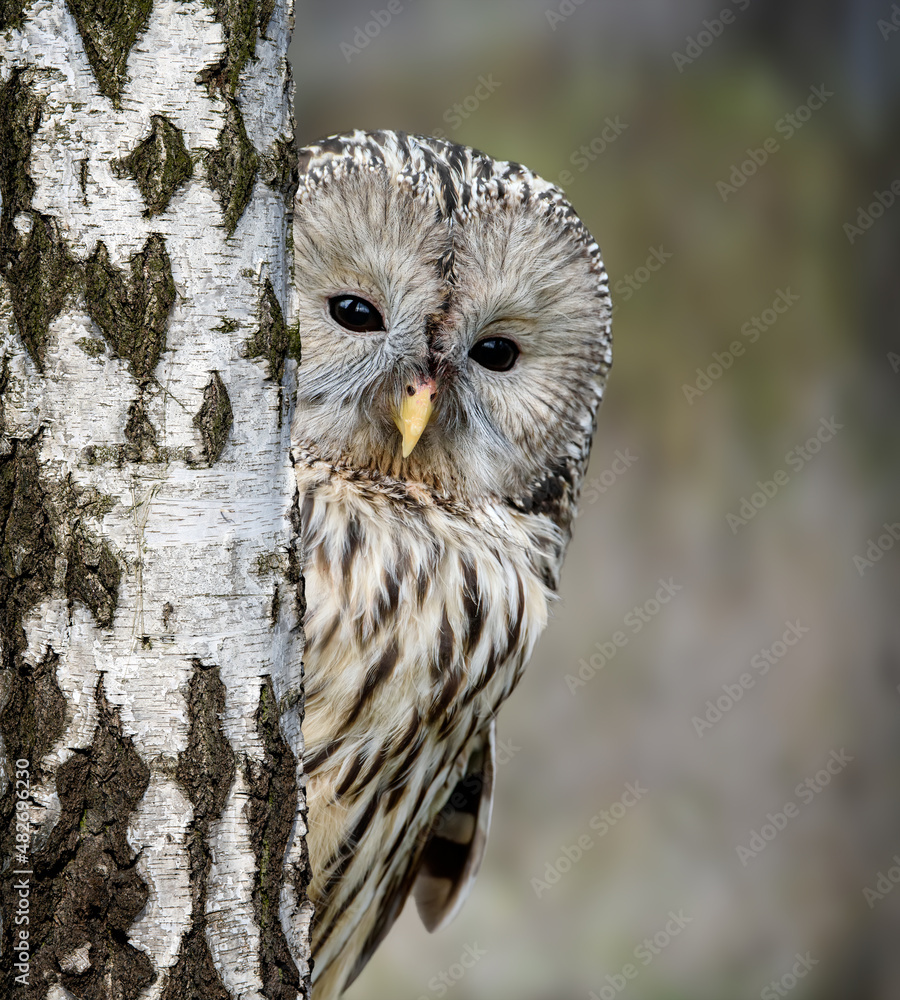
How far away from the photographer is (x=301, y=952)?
Answer: 116 cm

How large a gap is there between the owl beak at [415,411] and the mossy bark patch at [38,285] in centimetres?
89

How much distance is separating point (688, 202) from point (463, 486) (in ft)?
10.6

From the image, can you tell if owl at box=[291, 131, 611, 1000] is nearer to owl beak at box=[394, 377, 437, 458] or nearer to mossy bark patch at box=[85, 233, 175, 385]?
owl beak at box=[394, 377, 437, 458]

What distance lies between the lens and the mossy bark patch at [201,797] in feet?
3.44

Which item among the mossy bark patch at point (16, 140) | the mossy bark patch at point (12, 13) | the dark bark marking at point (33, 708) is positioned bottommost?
the dark bark marking at point (33, 708)

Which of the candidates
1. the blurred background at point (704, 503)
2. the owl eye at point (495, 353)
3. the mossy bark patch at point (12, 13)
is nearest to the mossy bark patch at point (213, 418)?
the mossy bark patch at point (12, 13)

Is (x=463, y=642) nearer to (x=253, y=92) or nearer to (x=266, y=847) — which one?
(x=266, y=847)

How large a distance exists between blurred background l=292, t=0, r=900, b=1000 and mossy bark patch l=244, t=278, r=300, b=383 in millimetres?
3847

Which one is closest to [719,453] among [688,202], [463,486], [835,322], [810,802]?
[835,322]

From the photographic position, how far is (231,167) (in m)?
1.05

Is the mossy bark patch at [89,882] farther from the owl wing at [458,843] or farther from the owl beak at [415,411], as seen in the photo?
the owl wing at [458,843]

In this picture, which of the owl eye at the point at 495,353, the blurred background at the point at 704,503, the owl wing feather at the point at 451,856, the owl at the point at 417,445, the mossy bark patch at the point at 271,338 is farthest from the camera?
the blurred background at the point at 704,503

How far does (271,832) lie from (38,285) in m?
0.63

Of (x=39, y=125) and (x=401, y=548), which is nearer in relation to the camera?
(x=39, y=125)
